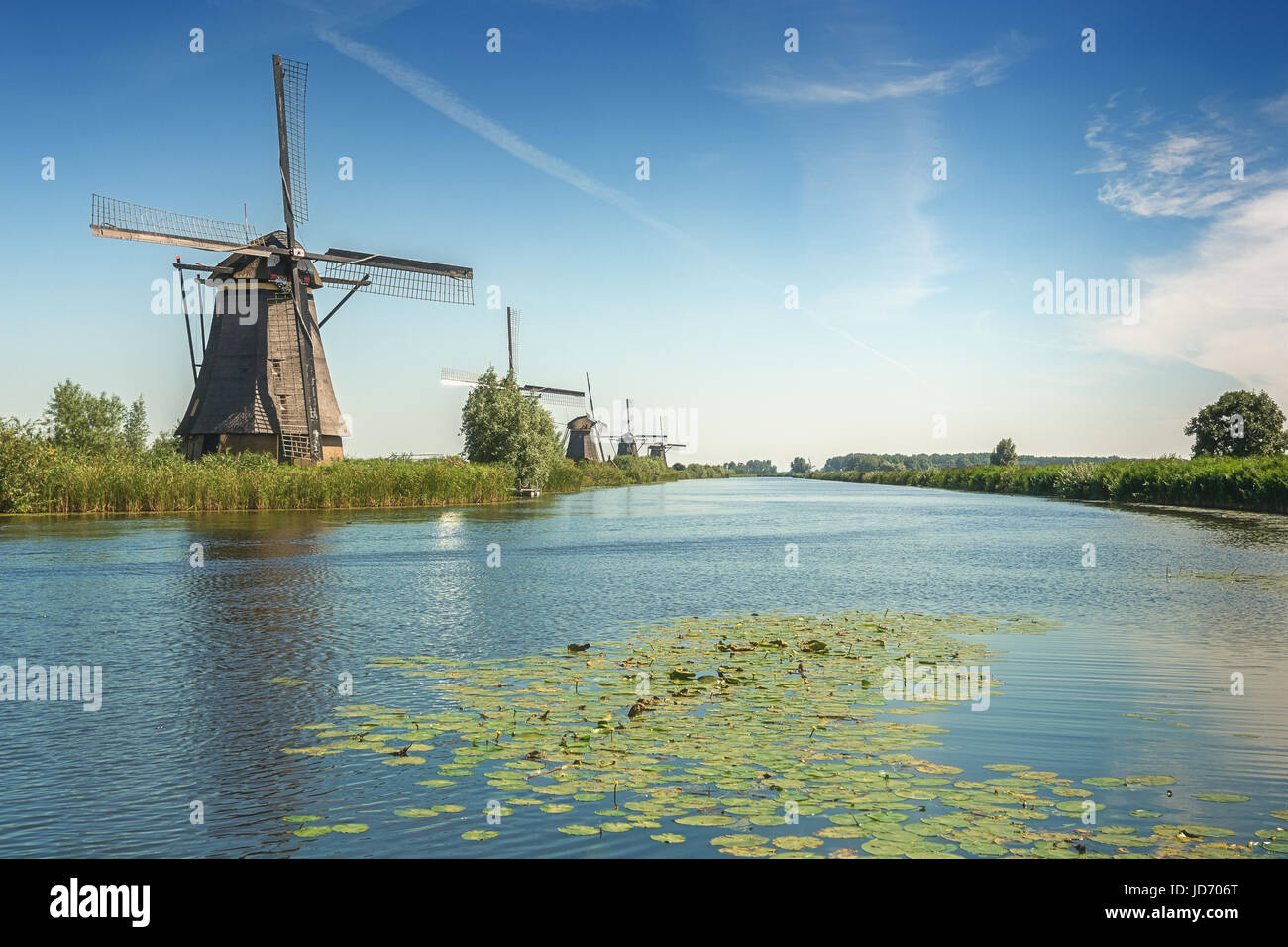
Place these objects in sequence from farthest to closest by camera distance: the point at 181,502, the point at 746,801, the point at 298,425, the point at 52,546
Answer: the point at 298,425 → the point at 181,502 → the point at 52,546 → the point at 746,801

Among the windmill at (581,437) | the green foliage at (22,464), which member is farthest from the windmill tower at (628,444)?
the green foliage at (22,464)

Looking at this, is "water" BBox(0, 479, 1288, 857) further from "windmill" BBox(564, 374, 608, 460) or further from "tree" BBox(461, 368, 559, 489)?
"windmill" BBox(564, 374, 608, 460)

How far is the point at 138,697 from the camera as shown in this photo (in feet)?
27.9

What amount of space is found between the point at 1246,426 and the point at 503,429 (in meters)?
56.7

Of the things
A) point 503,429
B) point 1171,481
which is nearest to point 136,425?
point 503,429

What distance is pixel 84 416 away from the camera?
244 ft

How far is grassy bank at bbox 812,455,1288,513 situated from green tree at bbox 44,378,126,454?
228 ft

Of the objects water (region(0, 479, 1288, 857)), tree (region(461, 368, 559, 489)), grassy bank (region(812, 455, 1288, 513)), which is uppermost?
tree (region(461, 368, 559, 489))

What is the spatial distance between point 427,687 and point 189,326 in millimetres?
43508

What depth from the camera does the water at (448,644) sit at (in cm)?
551

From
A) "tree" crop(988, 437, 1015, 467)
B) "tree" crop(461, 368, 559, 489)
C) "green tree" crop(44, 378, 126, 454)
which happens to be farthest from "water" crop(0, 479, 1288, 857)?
"tree" crop(988, 437, 1015, 467)

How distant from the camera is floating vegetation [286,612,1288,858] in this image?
16.2ft
